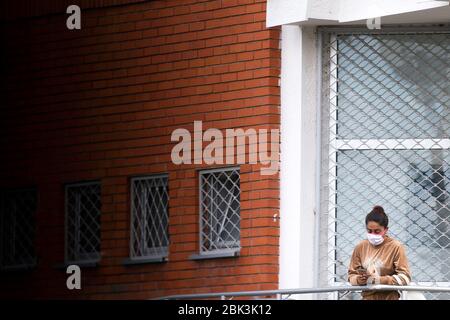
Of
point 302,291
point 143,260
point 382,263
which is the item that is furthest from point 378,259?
point 143,260

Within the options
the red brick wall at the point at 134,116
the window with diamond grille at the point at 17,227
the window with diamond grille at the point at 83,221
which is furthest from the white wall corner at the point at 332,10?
the window with diamond grille at the point at 17,227

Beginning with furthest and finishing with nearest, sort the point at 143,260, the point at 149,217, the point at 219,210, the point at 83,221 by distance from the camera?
the point at 83,221, the point at 149,217, the point at 143,260, the point at 219,210

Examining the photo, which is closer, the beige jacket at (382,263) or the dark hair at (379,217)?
the beige jacket at (382,263)

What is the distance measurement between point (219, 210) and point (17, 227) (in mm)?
2815

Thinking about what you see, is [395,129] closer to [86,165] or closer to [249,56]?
[249,56]

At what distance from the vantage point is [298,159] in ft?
63.6

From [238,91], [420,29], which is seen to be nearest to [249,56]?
[238,91]

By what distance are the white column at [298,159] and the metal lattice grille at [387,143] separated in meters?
0.13

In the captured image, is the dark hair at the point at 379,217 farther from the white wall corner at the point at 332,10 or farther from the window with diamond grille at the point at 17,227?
the window with diamond grille at the point at 17,227

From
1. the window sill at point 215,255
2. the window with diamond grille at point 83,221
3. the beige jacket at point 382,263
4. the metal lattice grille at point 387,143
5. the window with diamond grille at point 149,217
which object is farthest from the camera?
the window with diamond grille at point 83,221

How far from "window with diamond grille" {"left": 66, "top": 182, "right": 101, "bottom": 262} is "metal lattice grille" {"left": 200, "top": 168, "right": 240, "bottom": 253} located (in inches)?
57.2

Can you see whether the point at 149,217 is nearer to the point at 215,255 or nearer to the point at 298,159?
the point at 215,255

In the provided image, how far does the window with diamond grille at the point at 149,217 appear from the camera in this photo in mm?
20438

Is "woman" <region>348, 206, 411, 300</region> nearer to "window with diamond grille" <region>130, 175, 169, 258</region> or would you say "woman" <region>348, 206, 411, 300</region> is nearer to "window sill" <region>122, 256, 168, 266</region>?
"window sill" <region>122, 256, 168, 266</region>
